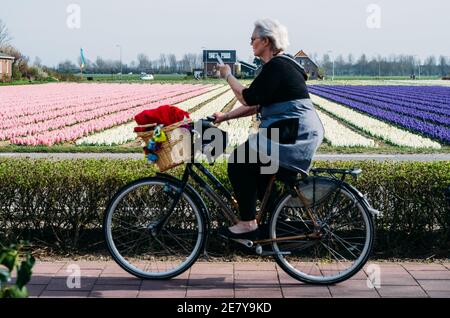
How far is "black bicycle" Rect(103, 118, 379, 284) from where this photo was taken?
440 cm

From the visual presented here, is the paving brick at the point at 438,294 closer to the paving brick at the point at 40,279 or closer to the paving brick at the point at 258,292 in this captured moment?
the paving brick at the point at 258,292

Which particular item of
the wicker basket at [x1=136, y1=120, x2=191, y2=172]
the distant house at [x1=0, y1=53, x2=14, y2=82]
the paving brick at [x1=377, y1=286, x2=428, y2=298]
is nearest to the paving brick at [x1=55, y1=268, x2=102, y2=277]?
the wicker basket at [x1=136, y1=120, x2=191, y2=172]

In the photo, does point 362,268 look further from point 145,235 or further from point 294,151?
point 145,235

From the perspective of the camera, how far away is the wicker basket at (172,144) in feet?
14.2

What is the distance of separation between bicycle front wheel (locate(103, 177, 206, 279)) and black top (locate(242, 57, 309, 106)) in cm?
91

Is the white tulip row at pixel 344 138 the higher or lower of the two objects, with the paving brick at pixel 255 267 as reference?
lower

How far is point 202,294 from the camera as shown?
417 centimetres

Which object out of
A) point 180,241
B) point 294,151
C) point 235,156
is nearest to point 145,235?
point 180,241

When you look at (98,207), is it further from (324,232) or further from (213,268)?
(324,232)

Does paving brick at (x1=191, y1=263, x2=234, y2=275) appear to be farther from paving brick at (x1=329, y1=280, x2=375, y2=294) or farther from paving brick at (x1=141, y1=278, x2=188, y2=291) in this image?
paving brick at (x1=329, y1=280, x2=375, y2=294)

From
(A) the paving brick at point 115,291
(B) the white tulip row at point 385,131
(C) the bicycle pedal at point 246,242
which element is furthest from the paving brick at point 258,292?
(B) the white tulip row at point 385,131

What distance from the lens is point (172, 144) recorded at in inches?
170

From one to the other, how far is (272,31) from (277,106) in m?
0.48

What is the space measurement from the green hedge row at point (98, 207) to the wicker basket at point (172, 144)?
2.85ft
